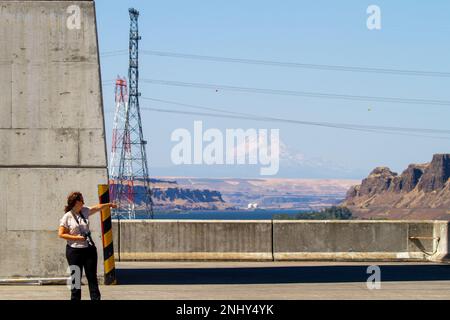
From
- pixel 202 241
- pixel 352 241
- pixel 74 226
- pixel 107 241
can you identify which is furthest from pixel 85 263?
pixel 352 241

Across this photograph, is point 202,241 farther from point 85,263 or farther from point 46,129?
point 85,263

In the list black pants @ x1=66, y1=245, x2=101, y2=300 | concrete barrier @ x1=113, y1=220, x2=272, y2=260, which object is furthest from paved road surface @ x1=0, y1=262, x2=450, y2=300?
black pants @ x1=66, y1=245, x2=101, y2=300

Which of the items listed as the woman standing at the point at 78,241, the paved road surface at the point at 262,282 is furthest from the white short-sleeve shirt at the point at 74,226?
the paved road surface at the point at 262,282

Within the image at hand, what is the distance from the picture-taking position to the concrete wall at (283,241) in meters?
25.6

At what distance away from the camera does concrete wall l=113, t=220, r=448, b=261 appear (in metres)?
25.6

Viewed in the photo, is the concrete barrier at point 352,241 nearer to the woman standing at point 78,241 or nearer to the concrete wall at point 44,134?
Result: the concrete wall at point 44,134

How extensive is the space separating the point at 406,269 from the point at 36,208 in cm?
889

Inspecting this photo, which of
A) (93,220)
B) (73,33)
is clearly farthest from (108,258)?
(73,33)

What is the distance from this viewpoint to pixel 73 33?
58.9ft

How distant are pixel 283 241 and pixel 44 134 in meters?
9.30

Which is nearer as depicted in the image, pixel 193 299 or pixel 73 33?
pixel 193 299

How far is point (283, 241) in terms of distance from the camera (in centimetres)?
2573

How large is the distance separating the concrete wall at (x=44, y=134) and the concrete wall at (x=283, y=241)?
25.7 feet
